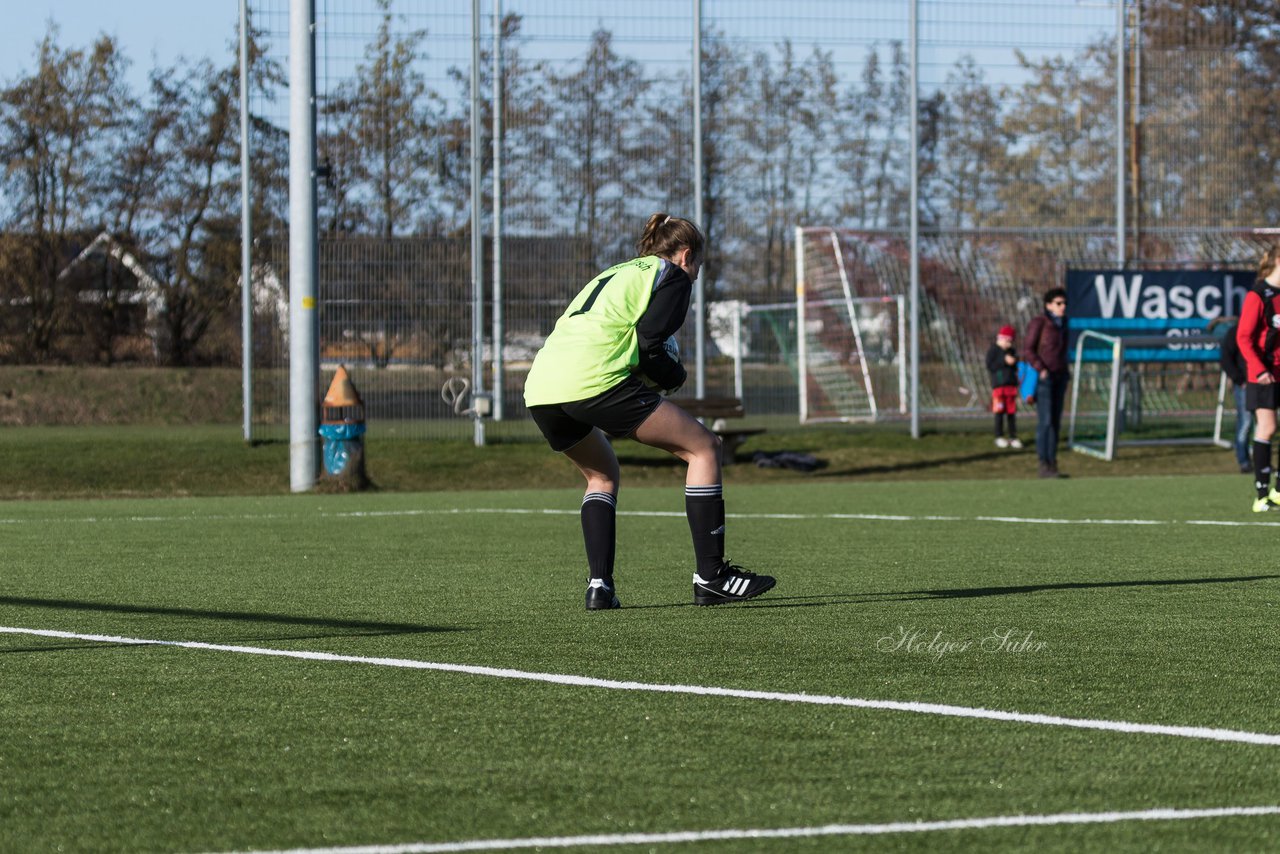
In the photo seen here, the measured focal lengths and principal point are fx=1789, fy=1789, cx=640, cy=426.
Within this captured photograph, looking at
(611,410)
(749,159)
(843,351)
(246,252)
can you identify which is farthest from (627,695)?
(843,351)

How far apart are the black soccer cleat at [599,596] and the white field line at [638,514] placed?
539cm

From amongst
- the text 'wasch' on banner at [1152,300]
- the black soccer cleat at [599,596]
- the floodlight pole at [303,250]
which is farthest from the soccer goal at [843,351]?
the black soccer cleat at [599,596]

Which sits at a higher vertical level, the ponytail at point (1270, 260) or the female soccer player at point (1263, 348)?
the ponytail at point (1270, 260)

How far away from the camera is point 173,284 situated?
108 feet

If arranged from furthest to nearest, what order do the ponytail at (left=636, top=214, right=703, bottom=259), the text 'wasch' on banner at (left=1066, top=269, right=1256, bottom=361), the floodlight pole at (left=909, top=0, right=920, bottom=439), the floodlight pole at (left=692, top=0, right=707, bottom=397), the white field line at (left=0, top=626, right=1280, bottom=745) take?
the floodlight pole at (left=909, top=0, right=920, bottom=439), the text 'wasch' on banner at (left=1066, top=269, right=1256, bottom=361), the floodlight pole at (left=692, top=0, right=707, bottom=397), the ponytail at (left=636, top=214, right=703, bottom=259), the white field line at (left=0, top=626, right=1280, bottom=745)

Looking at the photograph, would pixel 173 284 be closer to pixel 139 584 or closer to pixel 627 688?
pixel 139 584

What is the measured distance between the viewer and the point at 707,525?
7.07 meters

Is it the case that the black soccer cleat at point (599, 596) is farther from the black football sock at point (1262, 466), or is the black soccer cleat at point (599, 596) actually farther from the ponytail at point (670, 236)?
the black football sock at point (1262, 466)

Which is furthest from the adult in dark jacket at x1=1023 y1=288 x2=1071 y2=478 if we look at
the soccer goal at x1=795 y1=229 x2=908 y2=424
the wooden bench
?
the soccer goal at x1=795 y1=229 x2=908 y2=424

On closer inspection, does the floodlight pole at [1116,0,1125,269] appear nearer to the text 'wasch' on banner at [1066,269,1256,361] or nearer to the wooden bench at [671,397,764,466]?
the text 'wasch' on banner at [1066,269,1256,361]

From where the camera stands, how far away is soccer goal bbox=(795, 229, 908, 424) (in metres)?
22.9

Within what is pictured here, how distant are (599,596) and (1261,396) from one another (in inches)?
274

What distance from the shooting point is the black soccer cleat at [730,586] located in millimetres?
7078

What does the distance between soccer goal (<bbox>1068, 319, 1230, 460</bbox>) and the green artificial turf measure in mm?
11915
